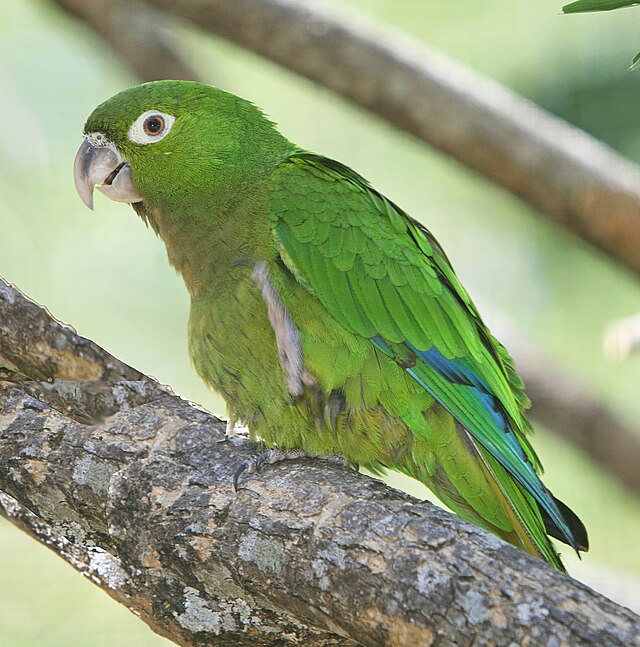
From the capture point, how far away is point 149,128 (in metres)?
2.58

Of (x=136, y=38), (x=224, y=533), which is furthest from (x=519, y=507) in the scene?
(x=136, y=38)

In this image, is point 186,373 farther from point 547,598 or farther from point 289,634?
point 547,598

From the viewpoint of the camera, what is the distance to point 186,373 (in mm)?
6078

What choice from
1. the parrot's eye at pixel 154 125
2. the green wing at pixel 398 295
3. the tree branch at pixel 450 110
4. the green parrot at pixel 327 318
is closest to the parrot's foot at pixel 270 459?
the green parrot at pixel 327 318

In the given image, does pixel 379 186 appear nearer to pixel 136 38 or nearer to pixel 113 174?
pixel 136 38

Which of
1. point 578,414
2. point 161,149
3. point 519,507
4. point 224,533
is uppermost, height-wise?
point 578,414

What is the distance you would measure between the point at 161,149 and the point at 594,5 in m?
1.53

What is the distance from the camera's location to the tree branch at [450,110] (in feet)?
12.9

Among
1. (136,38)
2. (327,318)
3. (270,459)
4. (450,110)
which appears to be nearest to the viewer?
(270,459)

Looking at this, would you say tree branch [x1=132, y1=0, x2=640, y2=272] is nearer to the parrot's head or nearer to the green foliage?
the parrot's head

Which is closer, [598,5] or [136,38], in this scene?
[598,5]

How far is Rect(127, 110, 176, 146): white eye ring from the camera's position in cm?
257

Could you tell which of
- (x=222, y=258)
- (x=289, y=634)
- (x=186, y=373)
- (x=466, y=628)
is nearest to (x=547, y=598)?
(x=466, y=628)

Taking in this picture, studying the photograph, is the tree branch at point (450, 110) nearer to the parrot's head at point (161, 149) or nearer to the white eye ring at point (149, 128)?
the parrot's head at point (161, 149)
